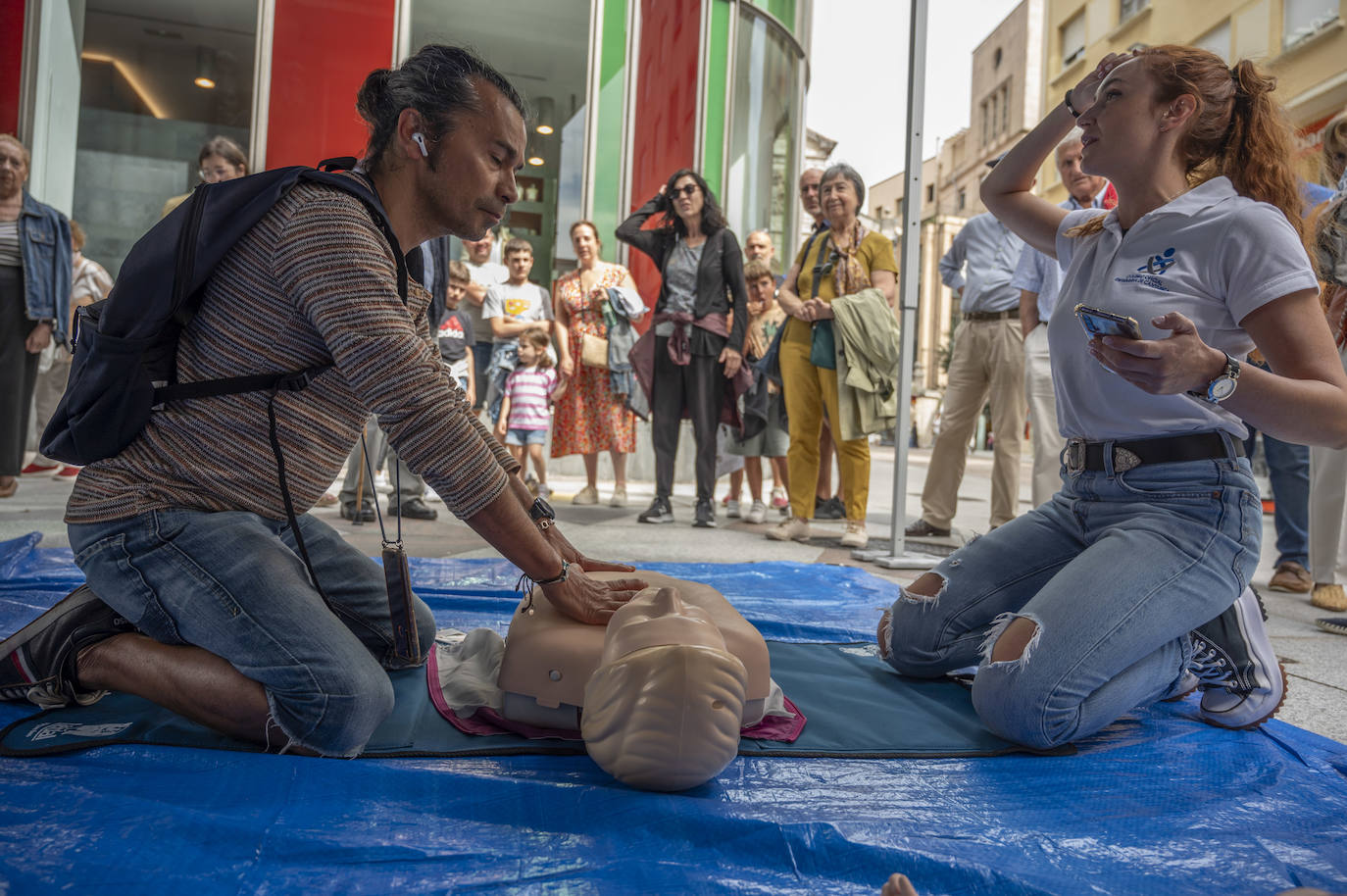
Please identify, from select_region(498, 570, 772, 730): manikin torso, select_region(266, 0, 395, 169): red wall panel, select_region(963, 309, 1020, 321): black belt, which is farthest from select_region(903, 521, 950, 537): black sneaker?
select_region(266, 0, 395, 169): red wall panel

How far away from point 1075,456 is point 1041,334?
2.81 meters

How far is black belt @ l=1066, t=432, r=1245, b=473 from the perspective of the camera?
2.17 meters

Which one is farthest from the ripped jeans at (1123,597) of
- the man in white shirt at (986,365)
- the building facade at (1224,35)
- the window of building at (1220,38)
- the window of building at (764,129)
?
the window of building at (1220,38)

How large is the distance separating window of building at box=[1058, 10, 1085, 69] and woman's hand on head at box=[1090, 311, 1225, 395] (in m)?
27.6

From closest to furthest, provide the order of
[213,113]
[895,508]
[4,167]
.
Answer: [895,508] → [4,167] → [213,113]

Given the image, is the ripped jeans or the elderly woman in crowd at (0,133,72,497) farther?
the elderly woman in crowd at (0,133,72,497)

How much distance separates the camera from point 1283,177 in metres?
2.21

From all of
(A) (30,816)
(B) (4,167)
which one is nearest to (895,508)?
(A) (30,816)

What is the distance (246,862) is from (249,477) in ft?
2.68

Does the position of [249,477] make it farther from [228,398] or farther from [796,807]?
[796,807]

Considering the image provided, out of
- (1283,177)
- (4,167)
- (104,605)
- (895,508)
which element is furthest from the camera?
(4,167)

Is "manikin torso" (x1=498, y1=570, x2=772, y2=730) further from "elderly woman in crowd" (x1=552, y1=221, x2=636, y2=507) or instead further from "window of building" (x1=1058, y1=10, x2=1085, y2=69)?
"window of building" (x1=1058, y1=10, x2=1085, y2=69)

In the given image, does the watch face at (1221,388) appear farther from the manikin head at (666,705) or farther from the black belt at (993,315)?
the black belt at (993,315)

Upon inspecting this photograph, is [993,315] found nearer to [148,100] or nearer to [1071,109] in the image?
[1071,109]
